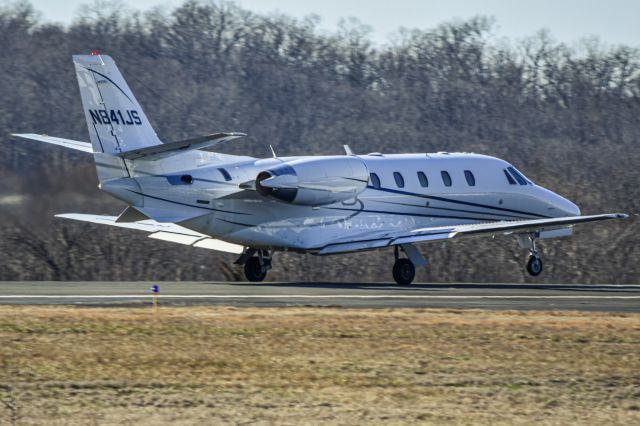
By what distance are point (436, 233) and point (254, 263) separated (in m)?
5.30

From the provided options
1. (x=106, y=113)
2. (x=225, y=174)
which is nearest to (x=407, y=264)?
(x=225, y=174)

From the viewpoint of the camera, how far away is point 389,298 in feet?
94.5

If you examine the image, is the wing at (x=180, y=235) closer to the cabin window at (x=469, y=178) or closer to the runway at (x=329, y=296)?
the runway at (x=329, y=296)

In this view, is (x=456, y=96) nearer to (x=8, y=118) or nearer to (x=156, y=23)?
(x=156, y=23)

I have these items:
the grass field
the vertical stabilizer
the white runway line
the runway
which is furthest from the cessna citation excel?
the grass field

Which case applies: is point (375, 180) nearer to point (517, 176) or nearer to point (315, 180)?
point (315, 180)

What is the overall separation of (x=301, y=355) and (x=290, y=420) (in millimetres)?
4027

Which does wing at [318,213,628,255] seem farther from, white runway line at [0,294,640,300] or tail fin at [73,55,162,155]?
tail fin at [73,55,162,155]

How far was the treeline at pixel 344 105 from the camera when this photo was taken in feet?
158

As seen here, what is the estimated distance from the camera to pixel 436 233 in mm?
34312

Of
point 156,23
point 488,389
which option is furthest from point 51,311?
point 156,23

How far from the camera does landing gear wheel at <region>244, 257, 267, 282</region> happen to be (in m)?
36.0

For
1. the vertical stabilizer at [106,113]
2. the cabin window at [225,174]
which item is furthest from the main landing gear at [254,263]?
the vertical stabilizer at [106,113]

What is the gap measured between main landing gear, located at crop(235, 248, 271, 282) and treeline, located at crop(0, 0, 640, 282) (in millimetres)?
9480
